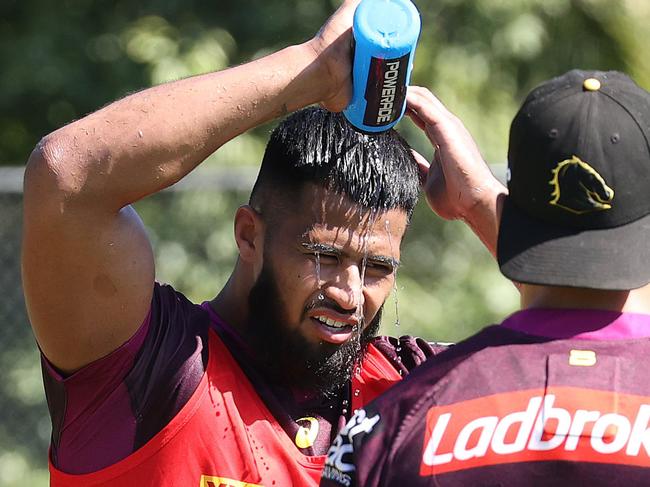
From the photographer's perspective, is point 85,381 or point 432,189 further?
point 432,189

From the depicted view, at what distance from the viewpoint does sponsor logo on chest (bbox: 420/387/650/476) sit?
1.74m

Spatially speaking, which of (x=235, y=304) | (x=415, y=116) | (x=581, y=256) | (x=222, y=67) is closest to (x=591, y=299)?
(x=581, y=256)

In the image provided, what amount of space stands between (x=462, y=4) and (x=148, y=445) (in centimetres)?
487

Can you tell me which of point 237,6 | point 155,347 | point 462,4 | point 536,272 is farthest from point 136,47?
point 536,272

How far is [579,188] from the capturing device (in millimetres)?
1801

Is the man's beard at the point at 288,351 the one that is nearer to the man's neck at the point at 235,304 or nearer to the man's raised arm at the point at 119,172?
the man's neck at the point at 235,304

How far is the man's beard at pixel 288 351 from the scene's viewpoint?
2854mm

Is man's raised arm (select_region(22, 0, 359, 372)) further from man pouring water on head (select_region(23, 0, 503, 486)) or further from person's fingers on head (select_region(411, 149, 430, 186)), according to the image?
person's fingers on head (select_region(411, 149, 430, 186))

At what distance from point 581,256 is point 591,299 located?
85mm

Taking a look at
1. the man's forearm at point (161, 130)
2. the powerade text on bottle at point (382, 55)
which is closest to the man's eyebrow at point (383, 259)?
the powerade text on bottle at point (382, 55)

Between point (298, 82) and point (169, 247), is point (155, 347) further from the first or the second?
point (169, 247)

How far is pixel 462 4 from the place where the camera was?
271 inches

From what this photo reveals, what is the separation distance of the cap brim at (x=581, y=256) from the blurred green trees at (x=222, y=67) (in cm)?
384

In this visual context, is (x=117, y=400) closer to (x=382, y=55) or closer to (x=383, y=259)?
(x=383, y=259)
